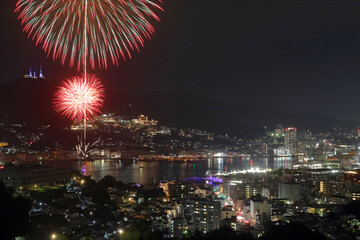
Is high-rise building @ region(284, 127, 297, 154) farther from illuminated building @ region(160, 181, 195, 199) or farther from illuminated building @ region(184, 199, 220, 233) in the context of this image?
illuminated building @ region(184, 199, 220, 233)

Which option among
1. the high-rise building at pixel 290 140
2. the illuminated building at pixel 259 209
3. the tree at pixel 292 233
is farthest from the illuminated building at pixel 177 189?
the high-rise building at pixel 290 140

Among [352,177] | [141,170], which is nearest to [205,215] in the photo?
[352,177]

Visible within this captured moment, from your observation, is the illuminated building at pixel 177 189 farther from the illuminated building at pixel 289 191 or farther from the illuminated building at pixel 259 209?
the illuminated building at pixel 259 209

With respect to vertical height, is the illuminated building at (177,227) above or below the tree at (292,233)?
below

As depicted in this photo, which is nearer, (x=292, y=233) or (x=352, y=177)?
(x=292, y=233)

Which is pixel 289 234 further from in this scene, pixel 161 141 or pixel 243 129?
pixel 243 129

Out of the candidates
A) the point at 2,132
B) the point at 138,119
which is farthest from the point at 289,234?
the point at 138,119

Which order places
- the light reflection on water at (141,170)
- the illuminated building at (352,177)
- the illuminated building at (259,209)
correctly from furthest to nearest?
the light reflection on water at (141,170), the illuminated building at (352,177), the illuminated building at (259,209)

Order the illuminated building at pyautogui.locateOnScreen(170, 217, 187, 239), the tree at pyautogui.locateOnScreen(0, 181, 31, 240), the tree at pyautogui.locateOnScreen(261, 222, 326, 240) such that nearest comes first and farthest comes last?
1. the tree at pyautogui.locateOnScreen(0, 181, 31, 240)
2. the tree at pyautogui.locateOnScreen(261, 222, 326, 240)
3. the illuminated building at pyautogui.locateOnScreen(170, 217, 187, 239)

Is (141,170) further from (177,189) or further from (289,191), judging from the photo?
(289,191)

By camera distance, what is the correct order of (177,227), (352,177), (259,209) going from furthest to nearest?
(352,177)
(259,209)
(177,227)

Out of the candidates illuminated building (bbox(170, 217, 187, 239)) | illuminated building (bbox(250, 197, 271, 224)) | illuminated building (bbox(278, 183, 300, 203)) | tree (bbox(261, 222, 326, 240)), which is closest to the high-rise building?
illuminated building (bbox(278, 183, 300, 203))
